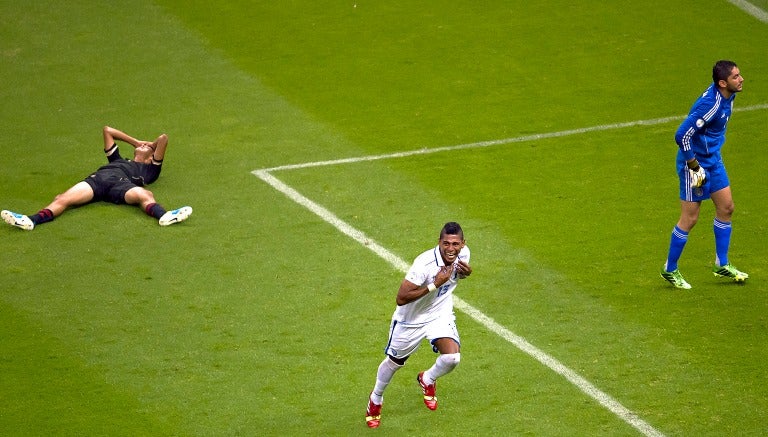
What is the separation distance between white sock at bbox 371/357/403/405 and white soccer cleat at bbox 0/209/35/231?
5806 millimetres

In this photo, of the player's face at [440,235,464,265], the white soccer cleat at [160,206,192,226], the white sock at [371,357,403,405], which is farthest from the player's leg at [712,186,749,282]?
the white soccer cleat at [160,206,192,226]

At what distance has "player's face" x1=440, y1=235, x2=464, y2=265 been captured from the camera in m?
9.44

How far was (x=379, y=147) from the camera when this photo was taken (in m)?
16.7

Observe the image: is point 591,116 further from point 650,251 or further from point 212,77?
point 212,77

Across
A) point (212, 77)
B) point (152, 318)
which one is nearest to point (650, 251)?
point (152, 318)

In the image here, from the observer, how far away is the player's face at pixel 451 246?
9438mm

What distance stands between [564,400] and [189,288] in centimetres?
440

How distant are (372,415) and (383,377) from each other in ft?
1.24

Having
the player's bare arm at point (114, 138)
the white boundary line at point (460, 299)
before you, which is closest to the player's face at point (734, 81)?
the white boundary line at point (460, 299)

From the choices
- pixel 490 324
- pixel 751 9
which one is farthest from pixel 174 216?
pixel 751 9

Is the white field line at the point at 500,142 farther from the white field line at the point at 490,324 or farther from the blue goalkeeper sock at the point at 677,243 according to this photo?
the blue goalkeeper sock at the point at 677,243

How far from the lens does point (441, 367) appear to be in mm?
10062

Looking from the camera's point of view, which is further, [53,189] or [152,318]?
[53,189]

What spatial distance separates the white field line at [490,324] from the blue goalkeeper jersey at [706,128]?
249 centimetres
